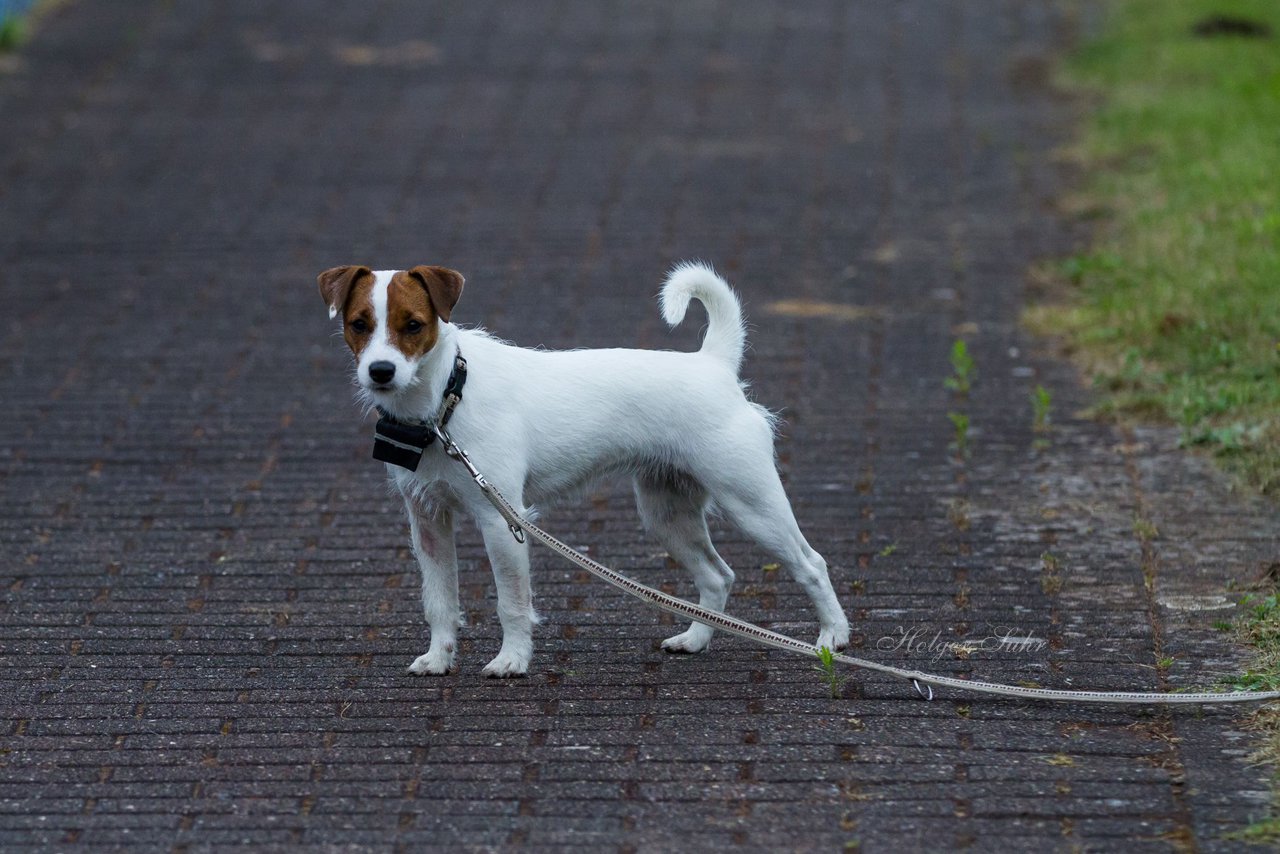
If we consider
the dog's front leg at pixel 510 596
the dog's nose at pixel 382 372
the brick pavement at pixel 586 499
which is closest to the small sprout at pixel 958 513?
the brick pavement at pixel 586 499

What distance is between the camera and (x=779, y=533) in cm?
548

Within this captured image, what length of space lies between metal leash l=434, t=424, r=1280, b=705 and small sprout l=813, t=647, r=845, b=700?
0.14 feet

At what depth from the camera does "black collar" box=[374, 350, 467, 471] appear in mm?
5211

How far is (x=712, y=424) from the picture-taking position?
5.47 metres

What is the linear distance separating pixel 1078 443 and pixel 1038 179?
4.47 metres

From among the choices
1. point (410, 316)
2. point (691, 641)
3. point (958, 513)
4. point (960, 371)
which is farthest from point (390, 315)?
point (960, 371)

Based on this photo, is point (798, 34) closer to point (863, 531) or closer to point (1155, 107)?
point (1155, 107)

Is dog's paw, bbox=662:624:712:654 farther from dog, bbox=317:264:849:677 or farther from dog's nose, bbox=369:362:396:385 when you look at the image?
dog's nose, bbox=369:362:396:385

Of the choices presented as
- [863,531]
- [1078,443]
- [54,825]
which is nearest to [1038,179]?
[1078,443]

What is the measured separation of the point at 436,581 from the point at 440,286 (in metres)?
1.03

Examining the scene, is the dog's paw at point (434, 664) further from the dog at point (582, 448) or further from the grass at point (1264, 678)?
the grass at point (1264, 678)

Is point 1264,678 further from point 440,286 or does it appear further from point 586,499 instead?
point 586,499

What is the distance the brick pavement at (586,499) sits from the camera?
15.6 feet
